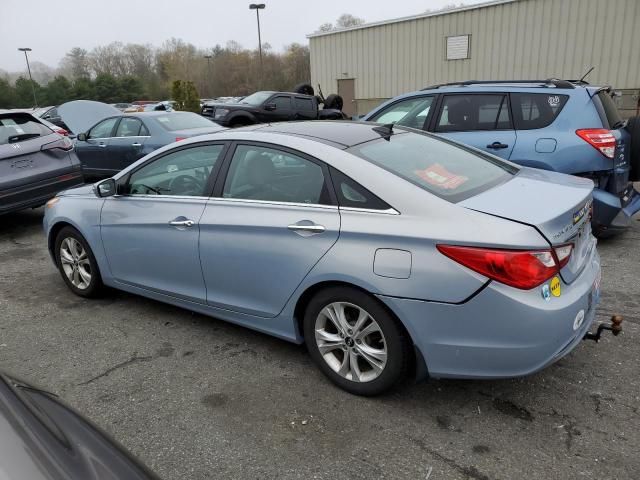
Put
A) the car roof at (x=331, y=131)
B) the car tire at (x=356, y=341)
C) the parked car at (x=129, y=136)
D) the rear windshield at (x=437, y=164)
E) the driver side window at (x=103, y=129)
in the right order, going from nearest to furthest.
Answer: the car tire at (x=356, y=341), the rear windshield at (x=437, y=164), the car roof at (x=331, y=131), the parked car at (x=129, y=136), the driver side window at (x=103, y=129)

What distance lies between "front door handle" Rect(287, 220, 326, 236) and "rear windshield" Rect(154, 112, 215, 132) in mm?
6628

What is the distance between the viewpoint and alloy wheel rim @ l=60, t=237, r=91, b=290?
173 inches

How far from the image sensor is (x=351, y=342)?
9.41 feet

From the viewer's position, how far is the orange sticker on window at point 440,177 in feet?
9.45

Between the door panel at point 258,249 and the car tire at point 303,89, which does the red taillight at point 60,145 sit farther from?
the car tire at point 303,89

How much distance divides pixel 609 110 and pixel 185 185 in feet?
14.3

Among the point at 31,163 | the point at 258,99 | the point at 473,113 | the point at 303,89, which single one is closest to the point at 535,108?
the point at 473,113

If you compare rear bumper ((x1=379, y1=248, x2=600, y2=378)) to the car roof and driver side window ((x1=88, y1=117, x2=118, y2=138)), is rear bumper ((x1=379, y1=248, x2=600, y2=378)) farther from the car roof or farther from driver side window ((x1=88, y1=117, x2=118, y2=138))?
driver side window ((x1=88, y1=117, x2=118, y2=138))

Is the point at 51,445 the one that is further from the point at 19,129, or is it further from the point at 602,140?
the point at 19,129

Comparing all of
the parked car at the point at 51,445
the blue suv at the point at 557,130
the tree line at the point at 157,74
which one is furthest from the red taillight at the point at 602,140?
the tree line at the point at 157,74

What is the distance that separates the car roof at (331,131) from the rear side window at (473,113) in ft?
8.30

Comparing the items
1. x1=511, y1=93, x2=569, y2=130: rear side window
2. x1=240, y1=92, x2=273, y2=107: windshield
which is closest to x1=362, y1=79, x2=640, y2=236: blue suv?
x1=511, y1=93, x2=569, y2=130: rear side window

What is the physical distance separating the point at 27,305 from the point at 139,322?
118cm

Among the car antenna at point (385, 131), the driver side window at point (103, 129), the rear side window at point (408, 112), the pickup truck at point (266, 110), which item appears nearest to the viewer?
the car antenna at point (385, 131)
